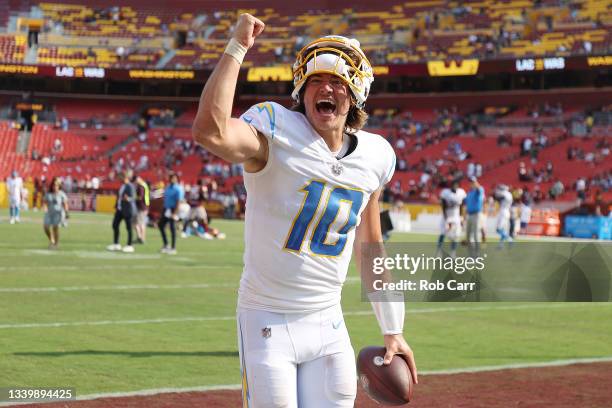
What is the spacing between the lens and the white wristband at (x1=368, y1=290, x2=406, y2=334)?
3945 mm

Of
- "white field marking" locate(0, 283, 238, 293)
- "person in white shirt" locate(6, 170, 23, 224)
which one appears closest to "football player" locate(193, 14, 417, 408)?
"white field marking" locate(0, 283, 238, 293)

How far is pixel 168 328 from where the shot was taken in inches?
390

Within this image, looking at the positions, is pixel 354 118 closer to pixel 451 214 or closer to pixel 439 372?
pixel 439 372

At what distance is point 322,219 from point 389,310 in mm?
579

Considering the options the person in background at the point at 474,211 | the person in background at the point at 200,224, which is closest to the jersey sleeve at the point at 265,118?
the person in background at the point at 474,211

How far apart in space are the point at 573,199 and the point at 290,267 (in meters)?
36.3

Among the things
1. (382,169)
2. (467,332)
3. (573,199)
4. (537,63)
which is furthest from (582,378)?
(537,63)

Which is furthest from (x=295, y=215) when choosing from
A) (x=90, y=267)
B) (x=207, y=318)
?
(x=90, y=267)

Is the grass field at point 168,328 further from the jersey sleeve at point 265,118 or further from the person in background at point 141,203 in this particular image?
the person in background at point 141,203

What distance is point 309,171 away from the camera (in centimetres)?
357

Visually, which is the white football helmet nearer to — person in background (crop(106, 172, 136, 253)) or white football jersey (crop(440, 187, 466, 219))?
person in background (crop(106, 172, 136, 253))

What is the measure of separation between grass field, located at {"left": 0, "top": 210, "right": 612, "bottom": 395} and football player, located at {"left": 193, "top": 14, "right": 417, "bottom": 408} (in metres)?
3.72

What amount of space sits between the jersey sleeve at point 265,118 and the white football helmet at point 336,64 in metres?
0.21

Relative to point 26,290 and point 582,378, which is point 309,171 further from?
point 26,290
